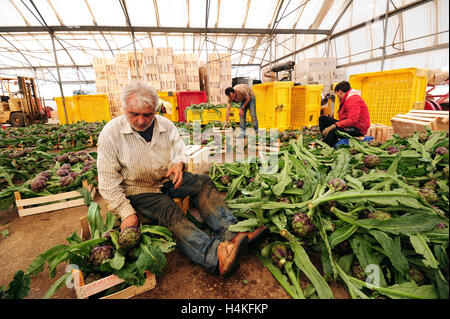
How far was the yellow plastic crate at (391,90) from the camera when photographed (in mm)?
4074

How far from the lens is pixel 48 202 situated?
8.83ft

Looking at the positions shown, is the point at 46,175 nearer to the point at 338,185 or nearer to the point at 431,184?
the point at 338,185

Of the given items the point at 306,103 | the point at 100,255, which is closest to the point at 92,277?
the point at 100,255

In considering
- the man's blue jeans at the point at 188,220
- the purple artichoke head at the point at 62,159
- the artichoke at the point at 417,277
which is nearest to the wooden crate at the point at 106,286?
the man's blue jeans at the point at 188,220

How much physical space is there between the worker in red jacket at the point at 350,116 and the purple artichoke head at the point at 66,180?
13.4 ft

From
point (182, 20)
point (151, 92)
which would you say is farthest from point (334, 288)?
point (182, 20)

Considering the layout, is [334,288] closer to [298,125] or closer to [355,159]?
[355,159]

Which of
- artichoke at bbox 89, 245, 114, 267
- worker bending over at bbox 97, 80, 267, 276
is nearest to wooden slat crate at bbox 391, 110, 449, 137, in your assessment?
worker bending over at bbox 97, 80, 267, 276

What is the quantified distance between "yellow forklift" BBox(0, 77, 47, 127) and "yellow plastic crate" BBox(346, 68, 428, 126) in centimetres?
1613

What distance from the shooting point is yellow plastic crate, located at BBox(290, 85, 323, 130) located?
6496 millimetres

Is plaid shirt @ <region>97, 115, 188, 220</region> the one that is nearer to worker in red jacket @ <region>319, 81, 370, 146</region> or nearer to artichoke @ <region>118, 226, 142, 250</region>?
artichoke @ <region>118, 226, 142, 250</region>

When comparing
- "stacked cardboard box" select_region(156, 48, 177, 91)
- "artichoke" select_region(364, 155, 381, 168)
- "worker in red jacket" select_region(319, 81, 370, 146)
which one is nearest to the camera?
"artichoke" select_region(364, 155, 381, 168)

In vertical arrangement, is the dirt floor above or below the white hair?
below

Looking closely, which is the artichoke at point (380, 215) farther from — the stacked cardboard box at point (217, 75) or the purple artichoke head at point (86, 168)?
the stacked cardboard box at point (217, 75)
